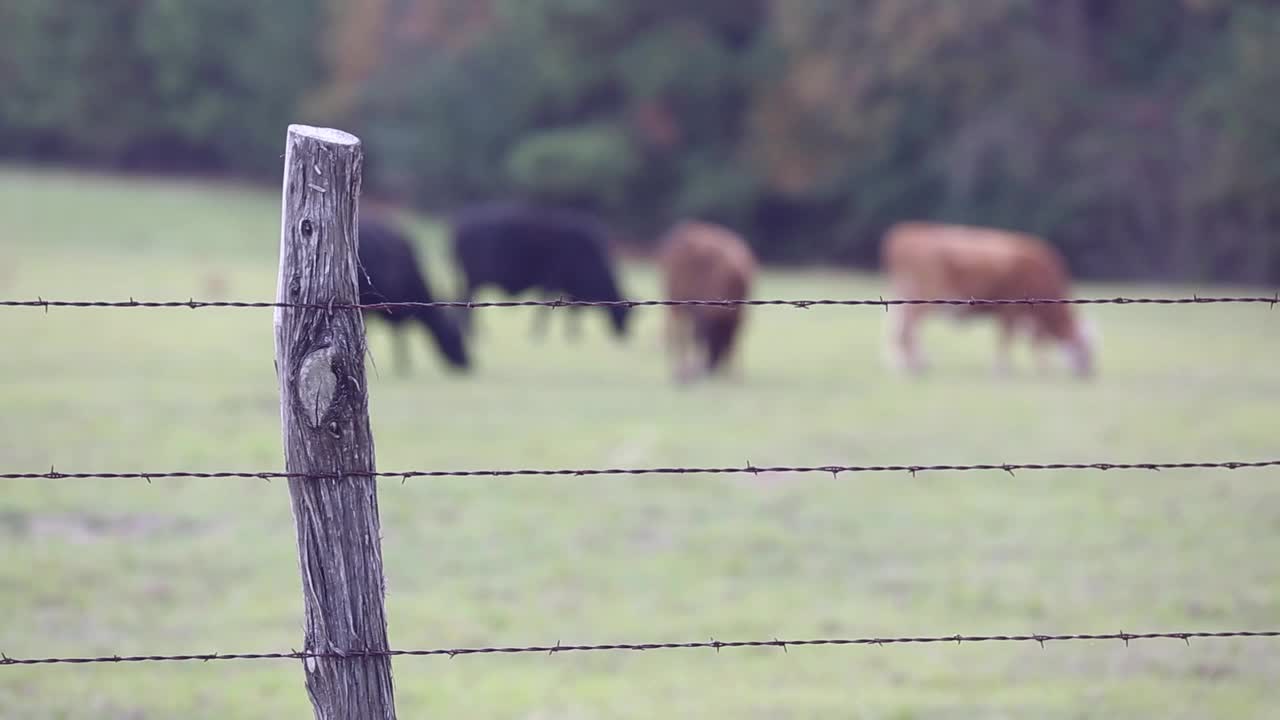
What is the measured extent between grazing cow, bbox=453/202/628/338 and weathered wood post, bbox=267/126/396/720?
50.4ft

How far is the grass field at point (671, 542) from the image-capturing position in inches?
237

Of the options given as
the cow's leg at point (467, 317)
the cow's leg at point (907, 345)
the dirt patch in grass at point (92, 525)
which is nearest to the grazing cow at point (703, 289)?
the cow's leg at point (907, 345)

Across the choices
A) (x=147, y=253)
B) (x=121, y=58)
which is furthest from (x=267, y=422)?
(x=121, y=58)

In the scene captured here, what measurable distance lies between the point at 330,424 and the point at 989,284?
14999 millimetres

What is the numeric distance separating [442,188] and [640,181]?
671 cm

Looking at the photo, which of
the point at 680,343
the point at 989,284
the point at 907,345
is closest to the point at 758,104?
the point at 989,284

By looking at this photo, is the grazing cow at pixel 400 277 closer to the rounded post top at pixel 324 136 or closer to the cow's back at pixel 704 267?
the cow's back at pixel 704 267

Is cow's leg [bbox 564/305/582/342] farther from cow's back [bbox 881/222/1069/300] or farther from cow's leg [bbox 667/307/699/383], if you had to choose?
cow's back [bbox 881/222/1069/300]

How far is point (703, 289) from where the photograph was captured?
1569 cm

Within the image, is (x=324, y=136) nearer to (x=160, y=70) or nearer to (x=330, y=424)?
(x=330, y=424)

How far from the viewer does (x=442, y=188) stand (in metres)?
46.3

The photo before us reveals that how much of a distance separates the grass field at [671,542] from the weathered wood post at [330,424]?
2.56 meters

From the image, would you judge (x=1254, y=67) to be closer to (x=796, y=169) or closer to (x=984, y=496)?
(x=796, y=169)

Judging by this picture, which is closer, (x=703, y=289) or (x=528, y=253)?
(x=703, y=289)
